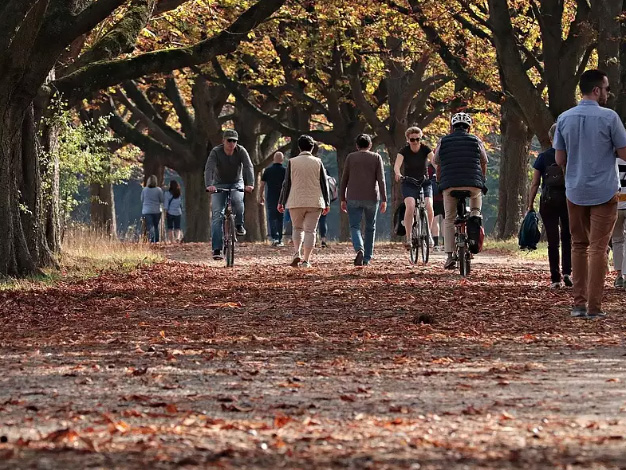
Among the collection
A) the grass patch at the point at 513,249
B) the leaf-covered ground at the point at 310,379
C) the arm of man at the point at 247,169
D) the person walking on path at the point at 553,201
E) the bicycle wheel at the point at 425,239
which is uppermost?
the arm of man at the point at 247,169

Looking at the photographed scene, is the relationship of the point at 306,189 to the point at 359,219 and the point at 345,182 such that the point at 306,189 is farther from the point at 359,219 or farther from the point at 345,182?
the point at 359,219

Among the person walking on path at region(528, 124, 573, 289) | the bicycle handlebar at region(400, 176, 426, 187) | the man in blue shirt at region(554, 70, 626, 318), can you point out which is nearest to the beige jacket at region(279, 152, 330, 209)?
the bicycle handlebar at region(400, 176, 426, 187)

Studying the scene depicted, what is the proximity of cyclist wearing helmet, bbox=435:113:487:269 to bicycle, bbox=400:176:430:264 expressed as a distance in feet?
9.85

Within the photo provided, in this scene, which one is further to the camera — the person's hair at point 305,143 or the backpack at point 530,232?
the person's hair at point 305,143

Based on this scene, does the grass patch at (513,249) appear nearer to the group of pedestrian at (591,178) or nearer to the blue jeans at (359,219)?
→ the blue jeans at (359,219)

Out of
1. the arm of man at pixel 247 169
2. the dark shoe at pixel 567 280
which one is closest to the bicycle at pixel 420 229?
the arm of man at pixel 247 169

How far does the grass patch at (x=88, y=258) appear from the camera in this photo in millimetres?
17062

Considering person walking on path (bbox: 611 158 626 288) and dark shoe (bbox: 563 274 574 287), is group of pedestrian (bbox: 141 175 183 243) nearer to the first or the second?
dark shoe (bbox: 563 274 574 287)

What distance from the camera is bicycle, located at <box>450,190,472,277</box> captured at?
18.1 meters

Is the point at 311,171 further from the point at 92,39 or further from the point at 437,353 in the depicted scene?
the point at 437,353

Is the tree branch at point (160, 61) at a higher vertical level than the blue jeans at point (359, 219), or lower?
higher

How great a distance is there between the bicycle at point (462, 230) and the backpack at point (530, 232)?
1.08m

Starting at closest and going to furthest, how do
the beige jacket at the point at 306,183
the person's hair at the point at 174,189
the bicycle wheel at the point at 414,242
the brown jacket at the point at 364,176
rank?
1. the beige jacket at the point at 306,183
2. the brown jacket at the point at 364,176
3. the bicycle wheel at the point at 414,242
4. the person's hair at the point at 174,189

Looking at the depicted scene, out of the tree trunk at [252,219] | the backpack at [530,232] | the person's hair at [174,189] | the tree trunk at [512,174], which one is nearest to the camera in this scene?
the backpack at [530,232]
